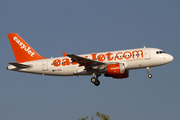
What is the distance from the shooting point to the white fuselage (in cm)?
5116

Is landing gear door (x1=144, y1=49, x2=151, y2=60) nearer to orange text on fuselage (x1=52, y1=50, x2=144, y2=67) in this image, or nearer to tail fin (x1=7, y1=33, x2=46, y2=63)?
orange text on fuselage (x1=52, y1=50, x2=144, y2=67)

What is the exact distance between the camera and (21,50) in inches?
→ 2259

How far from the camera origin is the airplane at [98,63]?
167ft

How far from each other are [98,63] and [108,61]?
1.81 m

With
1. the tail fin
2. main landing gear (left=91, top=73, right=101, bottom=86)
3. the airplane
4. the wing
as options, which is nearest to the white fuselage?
the airplane

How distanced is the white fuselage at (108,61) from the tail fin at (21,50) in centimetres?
231

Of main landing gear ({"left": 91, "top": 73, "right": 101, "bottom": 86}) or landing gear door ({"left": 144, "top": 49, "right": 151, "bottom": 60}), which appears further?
main landing gear ({"left": 91, "top": 73, "right": 101, "bottom": 86})

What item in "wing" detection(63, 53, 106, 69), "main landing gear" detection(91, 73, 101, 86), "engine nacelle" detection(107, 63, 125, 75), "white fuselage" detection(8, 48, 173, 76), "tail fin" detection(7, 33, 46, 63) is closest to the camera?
"wing" detection(63, 53, 106, 69)

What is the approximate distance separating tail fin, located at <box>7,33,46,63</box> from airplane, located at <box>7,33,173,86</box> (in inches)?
26.6

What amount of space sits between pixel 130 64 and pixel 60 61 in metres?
11.1

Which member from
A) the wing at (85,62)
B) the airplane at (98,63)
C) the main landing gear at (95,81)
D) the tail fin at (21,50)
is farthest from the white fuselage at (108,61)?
the tail fin at (21,50)

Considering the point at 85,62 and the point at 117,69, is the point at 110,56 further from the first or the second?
the point at 85,62

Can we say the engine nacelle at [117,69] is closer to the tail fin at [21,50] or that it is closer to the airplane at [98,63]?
the airplane at [98,63]

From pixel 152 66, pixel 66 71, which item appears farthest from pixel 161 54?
pixel 66 71
